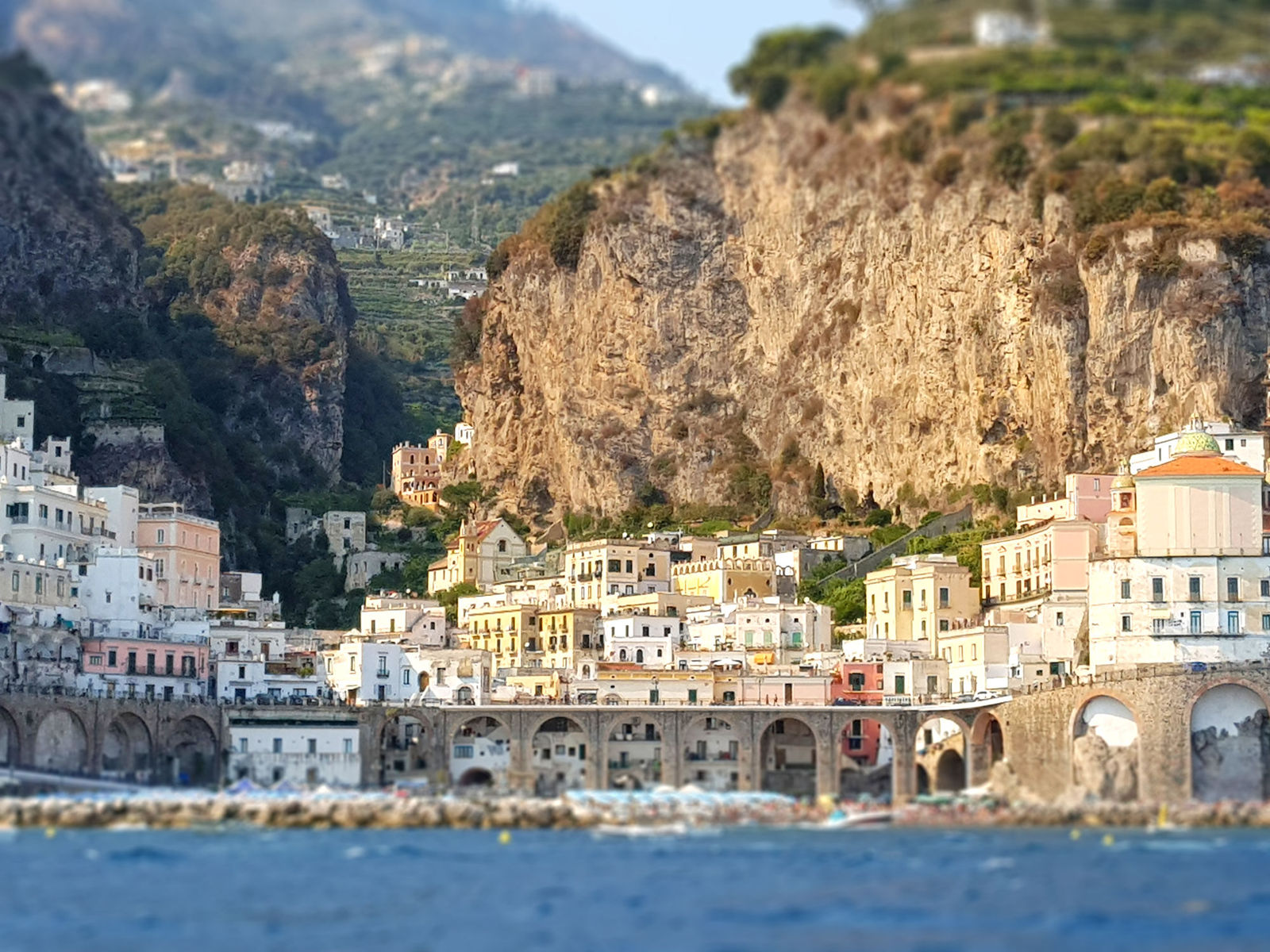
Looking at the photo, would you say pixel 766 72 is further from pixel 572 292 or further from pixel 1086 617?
pixel 1086 617

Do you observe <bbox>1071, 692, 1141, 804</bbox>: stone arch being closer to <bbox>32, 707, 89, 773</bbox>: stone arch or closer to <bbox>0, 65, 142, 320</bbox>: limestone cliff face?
<bbox>32, 707, 89, 773</bbox>: stone arch

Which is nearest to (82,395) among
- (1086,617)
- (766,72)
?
(766,72)

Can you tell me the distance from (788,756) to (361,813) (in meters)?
27.5

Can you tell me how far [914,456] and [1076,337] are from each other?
13329 mm

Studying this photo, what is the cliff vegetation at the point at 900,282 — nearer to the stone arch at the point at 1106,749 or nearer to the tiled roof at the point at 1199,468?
the tiled roof at the point at 1199,468

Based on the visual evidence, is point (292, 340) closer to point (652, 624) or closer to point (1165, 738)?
point (652, 624)

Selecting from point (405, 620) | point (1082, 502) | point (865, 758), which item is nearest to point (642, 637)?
A: point (405, 620)

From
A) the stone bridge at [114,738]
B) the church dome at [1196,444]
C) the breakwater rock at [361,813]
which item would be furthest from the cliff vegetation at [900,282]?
the stone bridge at [114,738]

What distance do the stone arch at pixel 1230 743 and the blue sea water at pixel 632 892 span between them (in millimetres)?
11778

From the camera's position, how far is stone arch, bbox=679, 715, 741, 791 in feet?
411

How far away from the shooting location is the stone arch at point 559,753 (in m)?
124

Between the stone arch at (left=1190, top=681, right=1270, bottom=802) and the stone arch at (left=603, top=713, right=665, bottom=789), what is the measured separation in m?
23.2

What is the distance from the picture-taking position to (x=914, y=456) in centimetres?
16075

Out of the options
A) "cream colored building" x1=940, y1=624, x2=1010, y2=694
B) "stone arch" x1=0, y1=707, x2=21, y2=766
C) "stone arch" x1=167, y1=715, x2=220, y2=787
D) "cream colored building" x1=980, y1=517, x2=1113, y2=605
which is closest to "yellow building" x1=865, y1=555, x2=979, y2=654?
"cream colored building" x1=980, y1=517, x2=1113, y2=605
